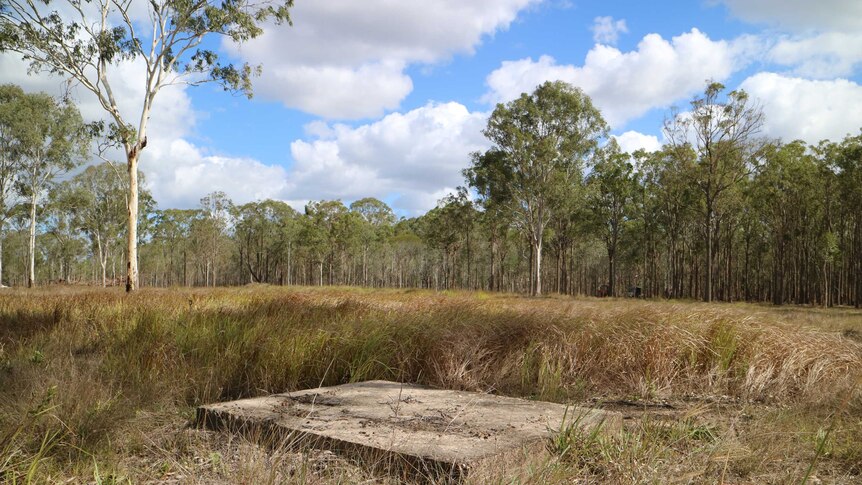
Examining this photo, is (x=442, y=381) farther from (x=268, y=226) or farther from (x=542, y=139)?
(x=268, y=226)

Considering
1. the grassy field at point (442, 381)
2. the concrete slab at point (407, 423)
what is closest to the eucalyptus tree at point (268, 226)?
the grassy field at point (442, 381)

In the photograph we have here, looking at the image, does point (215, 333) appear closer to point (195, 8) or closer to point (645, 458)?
point (645, 458)

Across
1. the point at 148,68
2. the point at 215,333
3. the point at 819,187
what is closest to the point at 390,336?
the point at 215,333

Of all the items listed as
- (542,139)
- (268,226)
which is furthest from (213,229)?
(542,139)

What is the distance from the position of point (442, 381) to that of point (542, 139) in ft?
106

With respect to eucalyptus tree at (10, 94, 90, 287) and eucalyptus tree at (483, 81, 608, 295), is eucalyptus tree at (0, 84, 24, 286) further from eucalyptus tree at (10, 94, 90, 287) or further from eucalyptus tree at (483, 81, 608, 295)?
eucalyptus tree at (483, 81, 608, 295)

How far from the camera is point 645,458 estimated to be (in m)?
2.78

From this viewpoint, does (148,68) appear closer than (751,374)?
No

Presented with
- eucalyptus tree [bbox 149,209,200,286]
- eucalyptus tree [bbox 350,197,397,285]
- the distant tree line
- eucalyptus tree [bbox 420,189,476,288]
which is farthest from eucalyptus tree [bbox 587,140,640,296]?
eucalyptus tree [bbox 149,209,200,286]

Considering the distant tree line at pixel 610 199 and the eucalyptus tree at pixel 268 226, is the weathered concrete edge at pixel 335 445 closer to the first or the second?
the distant tree line at pixel 610 199

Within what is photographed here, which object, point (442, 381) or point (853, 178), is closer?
point (442, 381)

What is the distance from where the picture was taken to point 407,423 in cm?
317

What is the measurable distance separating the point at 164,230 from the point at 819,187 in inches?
2583

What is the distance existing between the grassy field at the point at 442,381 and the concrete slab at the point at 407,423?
0.12 meters
